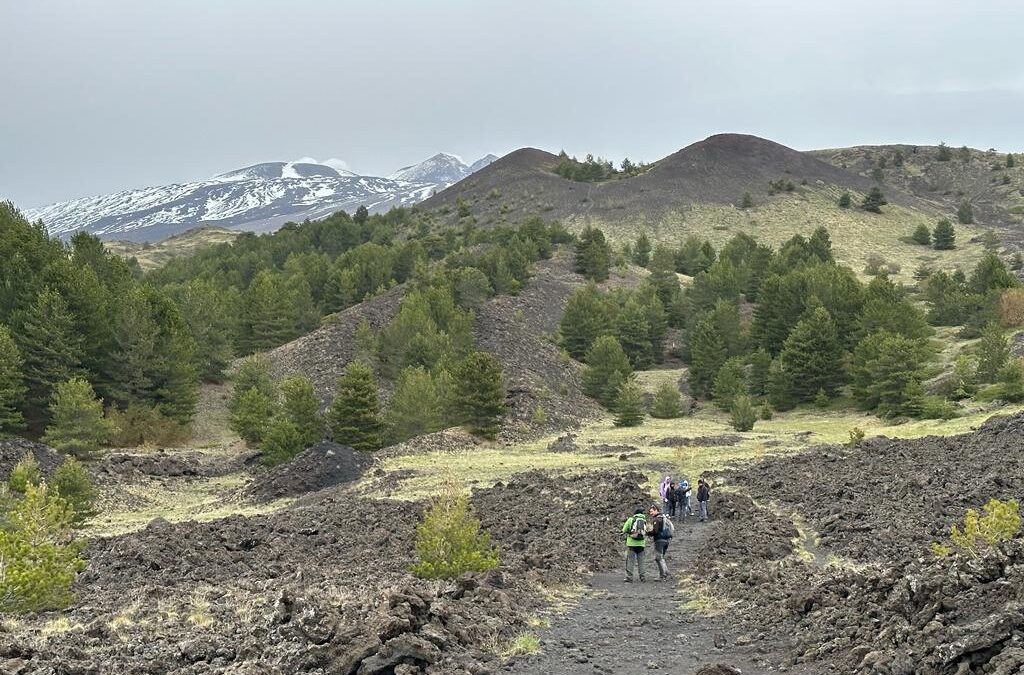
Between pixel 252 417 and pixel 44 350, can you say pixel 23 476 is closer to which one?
pixel 252 417

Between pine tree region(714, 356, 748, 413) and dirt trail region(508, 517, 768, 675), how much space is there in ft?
129

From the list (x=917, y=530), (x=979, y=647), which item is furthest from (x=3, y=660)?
(x=917, y=530)

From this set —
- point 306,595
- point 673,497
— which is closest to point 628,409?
point 673,497

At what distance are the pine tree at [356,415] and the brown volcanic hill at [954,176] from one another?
129 metres

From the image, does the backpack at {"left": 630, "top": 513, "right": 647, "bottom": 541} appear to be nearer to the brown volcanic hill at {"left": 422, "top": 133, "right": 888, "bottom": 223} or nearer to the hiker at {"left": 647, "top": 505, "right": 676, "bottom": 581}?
the hiker at {"left": 647, "top": 505, "right": 676, "bottom": 581}

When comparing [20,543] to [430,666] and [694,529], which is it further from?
[694,529]

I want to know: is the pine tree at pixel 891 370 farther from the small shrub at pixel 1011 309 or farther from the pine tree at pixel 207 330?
the pine tree at pixel 207 330

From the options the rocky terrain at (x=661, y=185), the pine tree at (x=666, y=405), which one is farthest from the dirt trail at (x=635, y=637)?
the rocky terrain at (x=661, y=185)

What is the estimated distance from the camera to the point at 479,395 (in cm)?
4238

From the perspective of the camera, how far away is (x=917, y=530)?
16547 mm

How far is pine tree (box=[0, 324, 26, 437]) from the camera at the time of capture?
124 feet

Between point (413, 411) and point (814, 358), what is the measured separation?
29695 millimetres

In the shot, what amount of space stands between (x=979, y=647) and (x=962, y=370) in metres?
43.7

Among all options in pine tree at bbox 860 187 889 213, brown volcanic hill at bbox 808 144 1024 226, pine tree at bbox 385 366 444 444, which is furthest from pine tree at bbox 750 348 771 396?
brown volcanic hill at bbox 808 144 1024 226
